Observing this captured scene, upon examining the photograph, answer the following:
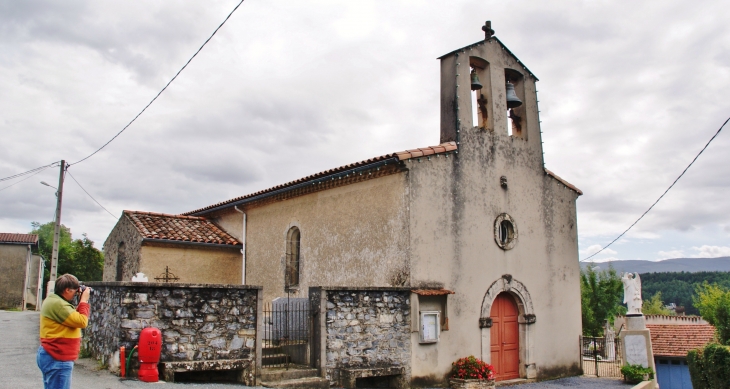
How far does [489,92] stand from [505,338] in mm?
6073

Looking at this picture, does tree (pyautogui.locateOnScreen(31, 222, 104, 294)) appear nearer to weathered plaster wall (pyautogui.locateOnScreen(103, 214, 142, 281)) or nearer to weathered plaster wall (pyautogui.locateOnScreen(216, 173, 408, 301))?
weathered plaster wall (pyautogui.locateOnScreen(103, 214, 142, 281))

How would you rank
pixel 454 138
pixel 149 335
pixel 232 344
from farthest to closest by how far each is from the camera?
pixel 454 138
pixel 232 344
pixel 149 335

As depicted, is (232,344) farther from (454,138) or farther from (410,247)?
(454,138)

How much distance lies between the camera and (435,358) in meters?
12.0

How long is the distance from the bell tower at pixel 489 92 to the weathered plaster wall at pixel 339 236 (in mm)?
2306

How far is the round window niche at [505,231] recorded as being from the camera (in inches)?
545

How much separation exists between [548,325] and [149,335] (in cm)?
1006

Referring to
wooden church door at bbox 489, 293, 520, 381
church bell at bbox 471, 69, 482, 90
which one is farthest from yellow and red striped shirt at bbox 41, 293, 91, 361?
church bell at bbox 471, 69, 482, 90

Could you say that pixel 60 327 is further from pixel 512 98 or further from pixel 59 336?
pixel 512 98

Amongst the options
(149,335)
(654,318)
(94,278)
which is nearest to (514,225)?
(149,335)

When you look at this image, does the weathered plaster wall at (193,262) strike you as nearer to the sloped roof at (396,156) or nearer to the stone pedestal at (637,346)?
the sloped roof at (396,156)

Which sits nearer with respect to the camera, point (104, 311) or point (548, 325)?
point (104, 311)

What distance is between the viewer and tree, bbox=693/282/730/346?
31.1 m

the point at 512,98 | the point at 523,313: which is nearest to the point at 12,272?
the point at 523,313
